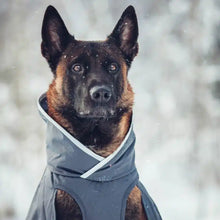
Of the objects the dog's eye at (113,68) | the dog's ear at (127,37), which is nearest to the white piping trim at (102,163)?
the dog's eye at (113,68)

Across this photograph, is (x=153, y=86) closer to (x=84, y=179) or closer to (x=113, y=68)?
(x=113, y=68)

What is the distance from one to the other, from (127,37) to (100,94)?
0.53 m

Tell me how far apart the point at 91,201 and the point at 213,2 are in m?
5.14

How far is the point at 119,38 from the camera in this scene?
273 centimetres

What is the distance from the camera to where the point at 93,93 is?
94.3 inches

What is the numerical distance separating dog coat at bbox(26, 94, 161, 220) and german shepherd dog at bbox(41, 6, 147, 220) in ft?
0.28

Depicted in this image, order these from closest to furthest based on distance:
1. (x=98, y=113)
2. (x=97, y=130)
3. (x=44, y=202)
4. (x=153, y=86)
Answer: (x=44, y=202), (x=98, y=113), (x=97, y=130), (x=153, y=86)

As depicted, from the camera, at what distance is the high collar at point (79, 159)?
2.37 meters

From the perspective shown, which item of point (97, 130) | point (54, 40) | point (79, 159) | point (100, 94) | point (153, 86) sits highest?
point (153, 86)

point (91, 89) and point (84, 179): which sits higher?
point (91, 89)

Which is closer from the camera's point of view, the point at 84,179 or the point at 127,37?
the point at 84,179

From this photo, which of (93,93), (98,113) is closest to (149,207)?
(98,113)

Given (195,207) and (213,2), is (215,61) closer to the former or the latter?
(213,2)

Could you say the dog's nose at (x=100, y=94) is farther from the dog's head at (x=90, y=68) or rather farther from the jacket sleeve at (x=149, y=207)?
the jacket sleeve at (x=149, y=207)
